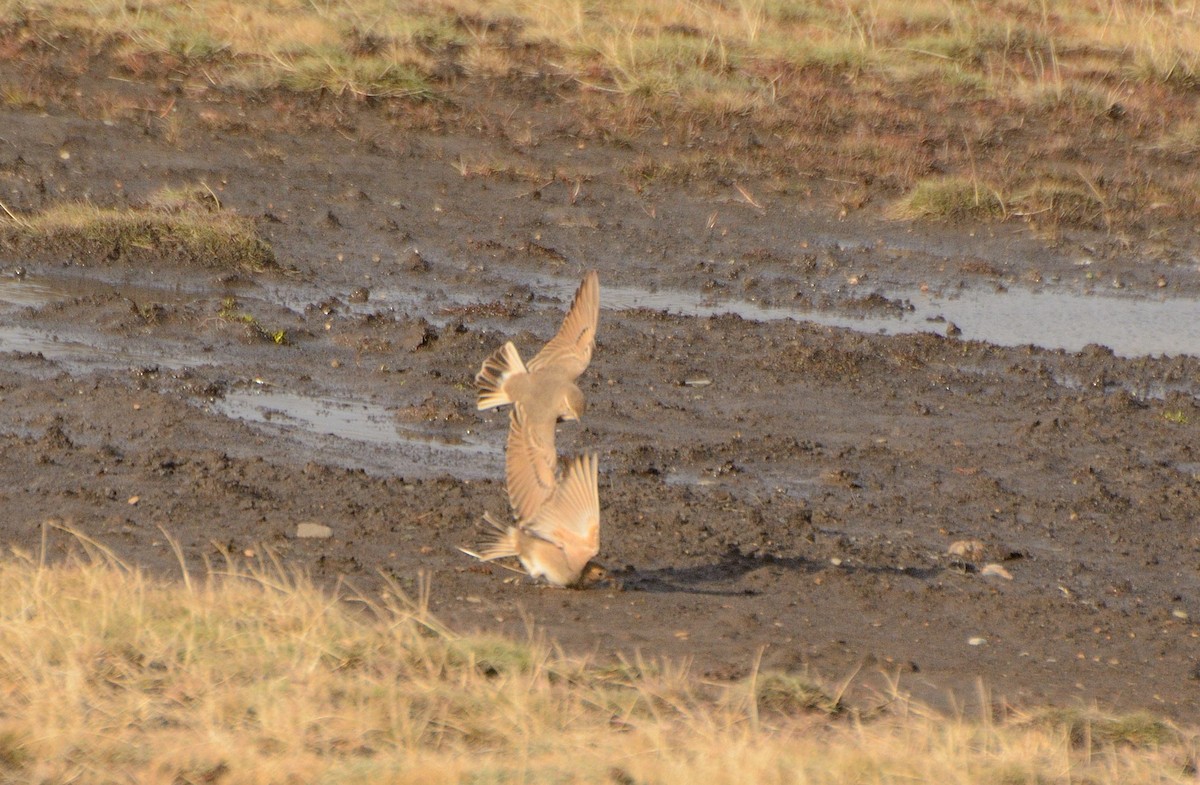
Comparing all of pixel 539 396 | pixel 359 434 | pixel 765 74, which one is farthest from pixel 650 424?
pixel 765 74

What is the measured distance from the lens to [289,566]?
613 centimetres

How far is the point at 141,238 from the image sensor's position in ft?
37.1

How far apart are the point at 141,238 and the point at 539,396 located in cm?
600

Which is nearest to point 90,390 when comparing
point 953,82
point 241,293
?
point 241,293

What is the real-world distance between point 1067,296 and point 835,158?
4076 millimetres

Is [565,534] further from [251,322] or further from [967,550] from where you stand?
[251,322]

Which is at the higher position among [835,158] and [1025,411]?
[835,158]

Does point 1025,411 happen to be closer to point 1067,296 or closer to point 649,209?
point 1067,296

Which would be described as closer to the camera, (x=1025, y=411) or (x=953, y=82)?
(x=1025, y=411)

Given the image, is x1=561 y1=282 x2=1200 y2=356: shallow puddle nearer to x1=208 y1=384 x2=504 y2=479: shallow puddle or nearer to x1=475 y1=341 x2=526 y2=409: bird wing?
x1=208 y1=384 x2=504 y2=479: shallow puddle

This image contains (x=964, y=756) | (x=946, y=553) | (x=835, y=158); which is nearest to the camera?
(x=964, y=756)

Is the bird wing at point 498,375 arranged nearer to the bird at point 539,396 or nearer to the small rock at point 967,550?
the bird at point 539,396

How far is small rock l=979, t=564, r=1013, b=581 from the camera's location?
22.3 ft

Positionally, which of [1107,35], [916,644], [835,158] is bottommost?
Answer: [916,644]
